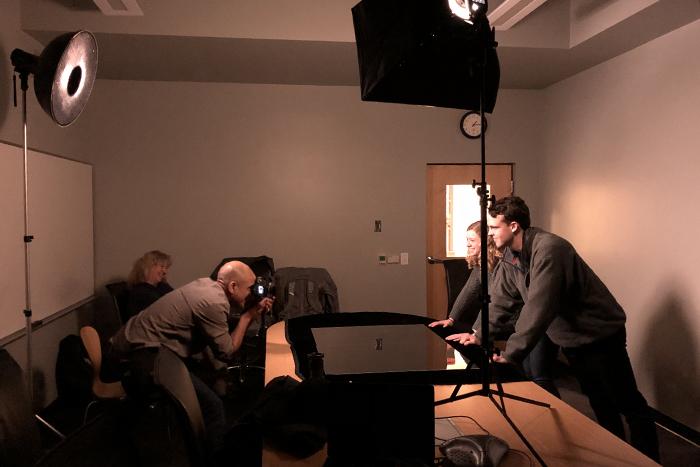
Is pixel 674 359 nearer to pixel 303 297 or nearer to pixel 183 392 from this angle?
pixel 303 297

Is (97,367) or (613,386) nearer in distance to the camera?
(613,386)

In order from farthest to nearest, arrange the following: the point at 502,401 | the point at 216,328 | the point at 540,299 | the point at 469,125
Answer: the point at 469,125
the point at 216,328
the point at 540,299
the point at 502,401

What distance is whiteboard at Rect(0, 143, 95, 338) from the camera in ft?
10.1

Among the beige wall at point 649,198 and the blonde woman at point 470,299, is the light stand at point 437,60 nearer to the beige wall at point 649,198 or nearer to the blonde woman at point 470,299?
the blonde woman at point 470,299

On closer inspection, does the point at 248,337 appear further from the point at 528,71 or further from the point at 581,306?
the point at 528,71

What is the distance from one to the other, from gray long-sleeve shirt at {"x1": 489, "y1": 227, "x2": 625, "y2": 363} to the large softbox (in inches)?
31.9

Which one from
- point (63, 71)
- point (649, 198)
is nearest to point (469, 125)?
point (649, 198)

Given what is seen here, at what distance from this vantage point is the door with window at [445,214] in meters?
5.05

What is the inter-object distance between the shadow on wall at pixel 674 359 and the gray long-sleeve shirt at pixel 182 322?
2.90 meters

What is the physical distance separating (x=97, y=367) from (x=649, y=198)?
12.2 ft

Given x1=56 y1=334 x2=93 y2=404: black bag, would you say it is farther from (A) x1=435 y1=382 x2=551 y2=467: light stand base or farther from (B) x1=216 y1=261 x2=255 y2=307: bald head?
(A) x1=435 y1=382 x2=551 y2=467: light stand base

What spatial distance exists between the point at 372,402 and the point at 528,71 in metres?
3.99

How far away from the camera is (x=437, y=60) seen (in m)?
1.75

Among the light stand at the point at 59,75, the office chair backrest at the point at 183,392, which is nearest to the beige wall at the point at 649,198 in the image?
the office chair backrest at the point at 183,392
